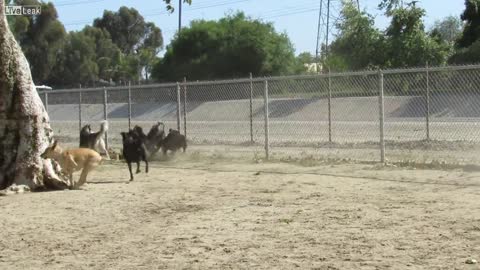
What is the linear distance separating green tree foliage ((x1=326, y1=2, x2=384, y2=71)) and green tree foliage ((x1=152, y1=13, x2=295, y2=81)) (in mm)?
8218

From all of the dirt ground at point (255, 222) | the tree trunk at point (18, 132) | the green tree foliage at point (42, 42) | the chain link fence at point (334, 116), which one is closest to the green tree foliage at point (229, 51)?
the chain link fence at point (334, 116)

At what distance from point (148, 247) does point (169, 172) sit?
6458mm

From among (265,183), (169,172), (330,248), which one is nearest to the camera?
(330,248)

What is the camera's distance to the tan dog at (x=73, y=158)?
11.0 meters

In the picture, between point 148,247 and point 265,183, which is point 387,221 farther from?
point 265,183

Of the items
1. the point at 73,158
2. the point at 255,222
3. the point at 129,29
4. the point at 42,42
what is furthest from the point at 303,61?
the point at 129,29

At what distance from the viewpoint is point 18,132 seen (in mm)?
11094

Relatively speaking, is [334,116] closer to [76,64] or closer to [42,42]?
[42,42]

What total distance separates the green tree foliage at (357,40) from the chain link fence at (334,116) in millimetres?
3117

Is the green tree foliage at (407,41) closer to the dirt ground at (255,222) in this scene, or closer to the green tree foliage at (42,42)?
the dirt ground at (255,222)

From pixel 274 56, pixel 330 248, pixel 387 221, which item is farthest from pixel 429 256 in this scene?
pixel 274 56

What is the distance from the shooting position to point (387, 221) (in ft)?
24.7

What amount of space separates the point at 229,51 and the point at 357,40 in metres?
14.6

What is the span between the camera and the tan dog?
1097cm
